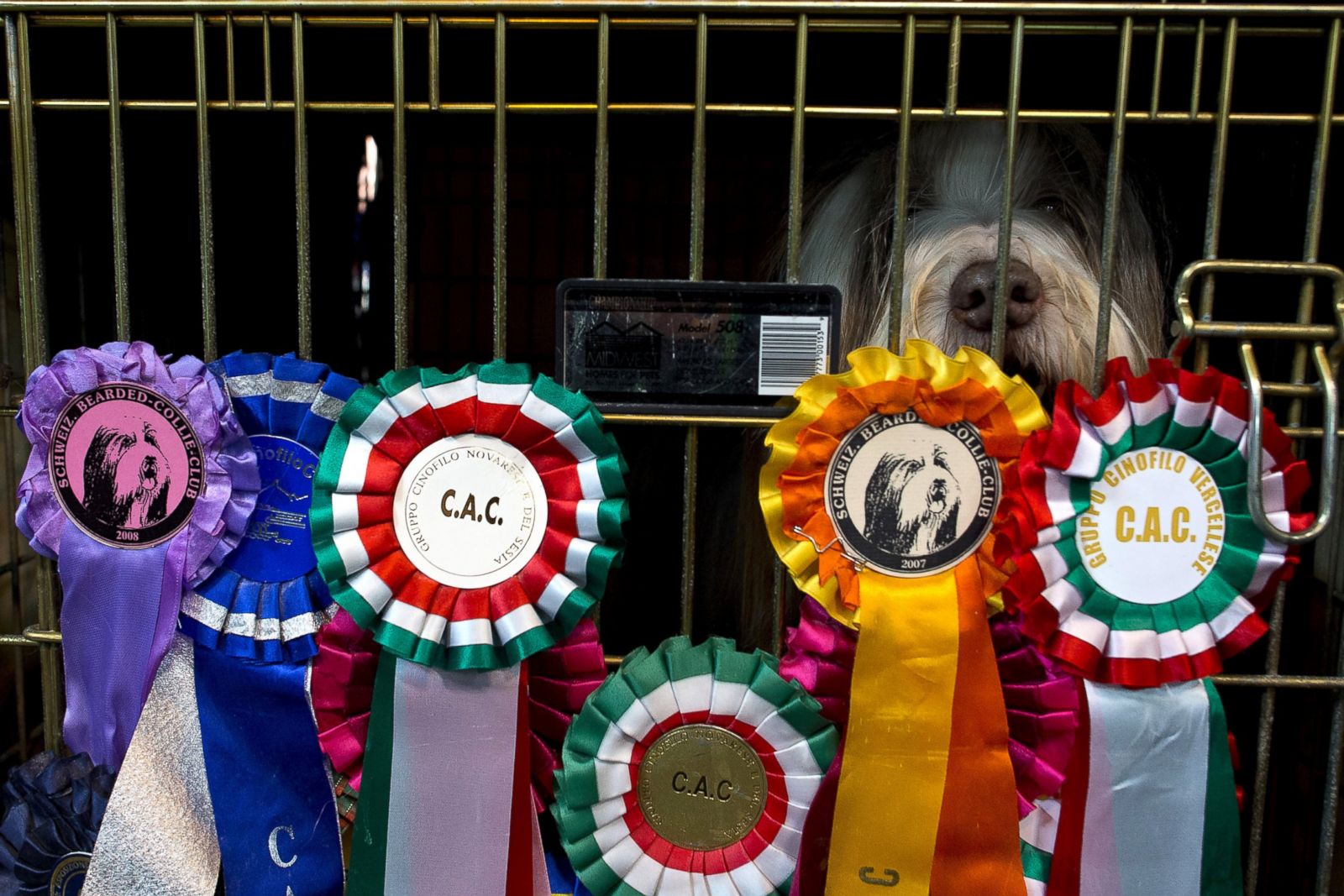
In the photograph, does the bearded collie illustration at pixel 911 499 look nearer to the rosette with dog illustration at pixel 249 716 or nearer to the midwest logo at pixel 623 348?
the midwest logo at pixel 623 348

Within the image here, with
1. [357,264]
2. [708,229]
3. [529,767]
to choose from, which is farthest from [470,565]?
[357,264]

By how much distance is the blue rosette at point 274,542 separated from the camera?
622mm

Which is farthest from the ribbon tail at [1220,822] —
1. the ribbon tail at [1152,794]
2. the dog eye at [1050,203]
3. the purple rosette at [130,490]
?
the purple rosette at [130,490]

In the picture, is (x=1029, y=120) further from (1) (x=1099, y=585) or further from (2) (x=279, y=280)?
(2) (x=279, y=280)

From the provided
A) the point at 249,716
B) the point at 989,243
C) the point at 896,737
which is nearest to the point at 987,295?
the point at 989,243

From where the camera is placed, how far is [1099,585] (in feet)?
1.89

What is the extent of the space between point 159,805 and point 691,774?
0.35m

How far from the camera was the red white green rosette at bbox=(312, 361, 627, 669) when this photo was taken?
0.58 metres

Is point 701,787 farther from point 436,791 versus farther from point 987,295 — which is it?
point 987,295

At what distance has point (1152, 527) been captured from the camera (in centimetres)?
57

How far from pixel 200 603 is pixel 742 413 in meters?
0.36

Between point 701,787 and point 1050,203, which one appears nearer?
point 701,787

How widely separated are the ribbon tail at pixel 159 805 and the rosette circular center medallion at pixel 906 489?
429mm

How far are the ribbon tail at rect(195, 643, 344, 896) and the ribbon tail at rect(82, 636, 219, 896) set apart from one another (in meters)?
0.01
